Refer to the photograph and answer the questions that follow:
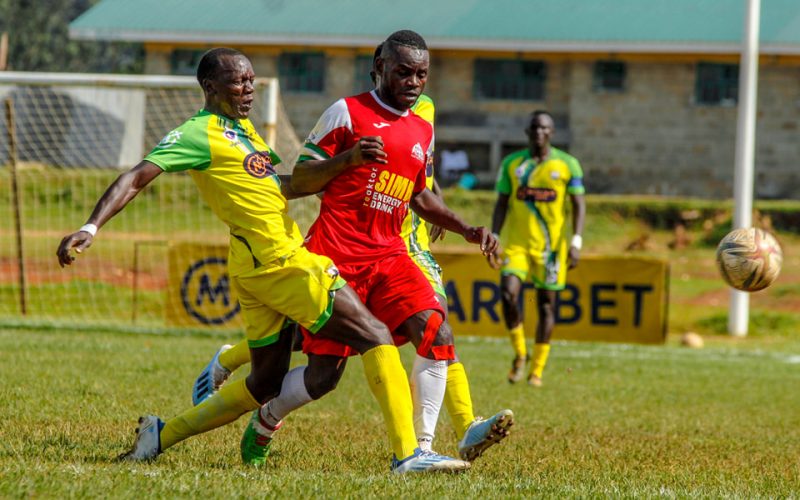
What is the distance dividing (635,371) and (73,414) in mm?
7339

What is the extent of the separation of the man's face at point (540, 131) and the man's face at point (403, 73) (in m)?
5.85

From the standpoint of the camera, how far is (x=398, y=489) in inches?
213

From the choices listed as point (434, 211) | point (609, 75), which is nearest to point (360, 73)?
point (609, 75)

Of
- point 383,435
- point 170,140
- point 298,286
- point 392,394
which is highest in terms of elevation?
point 170,140

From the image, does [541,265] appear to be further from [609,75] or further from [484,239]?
[609,75]

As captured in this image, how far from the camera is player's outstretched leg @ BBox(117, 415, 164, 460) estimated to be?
6.44 meters

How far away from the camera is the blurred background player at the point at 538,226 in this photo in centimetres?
1212

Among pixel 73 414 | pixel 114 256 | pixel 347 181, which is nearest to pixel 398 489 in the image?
pixel 347 181

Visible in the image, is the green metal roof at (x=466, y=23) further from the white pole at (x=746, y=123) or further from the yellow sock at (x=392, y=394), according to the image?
the yellow sock at (x=392, y=394)

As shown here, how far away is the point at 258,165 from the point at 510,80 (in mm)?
28301

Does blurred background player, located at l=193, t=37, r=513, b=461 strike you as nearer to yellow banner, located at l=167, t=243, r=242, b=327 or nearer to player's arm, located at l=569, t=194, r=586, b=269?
player's arm, located at l=569, t=194, r=586, b=269

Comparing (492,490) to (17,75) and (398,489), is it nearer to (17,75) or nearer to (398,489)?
(398,489)

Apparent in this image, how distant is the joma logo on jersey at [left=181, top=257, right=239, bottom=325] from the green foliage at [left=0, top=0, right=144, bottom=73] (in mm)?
34695

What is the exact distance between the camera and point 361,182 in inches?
254
